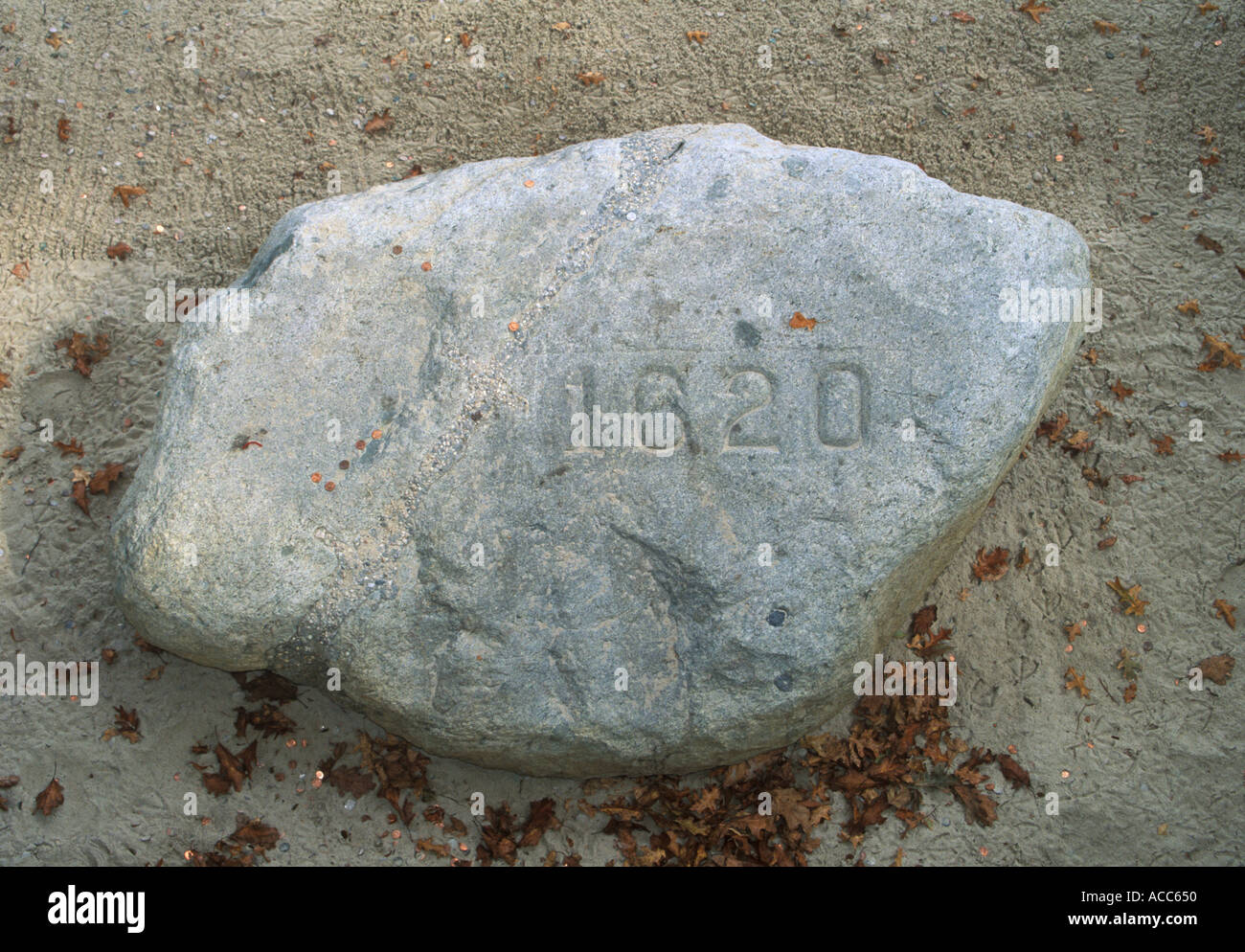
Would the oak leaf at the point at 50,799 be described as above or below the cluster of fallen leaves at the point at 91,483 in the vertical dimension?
below

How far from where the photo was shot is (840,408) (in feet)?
13.0

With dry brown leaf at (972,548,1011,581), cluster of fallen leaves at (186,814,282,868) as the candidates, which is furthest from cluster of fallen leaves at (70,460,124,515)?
dry brown leaf at (972,548,1011,581)

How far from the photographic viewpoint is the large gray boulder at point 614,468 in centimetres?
387

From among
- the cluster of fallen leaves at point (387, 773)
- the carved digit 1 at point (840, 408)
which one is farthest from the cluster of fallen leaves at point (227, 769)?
the carved digit 1 at point (840, 408)

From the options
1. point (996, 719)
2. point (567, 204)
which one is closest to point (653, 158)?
point (567, 204)

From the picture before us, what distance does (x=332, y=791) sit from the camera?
4.48 m

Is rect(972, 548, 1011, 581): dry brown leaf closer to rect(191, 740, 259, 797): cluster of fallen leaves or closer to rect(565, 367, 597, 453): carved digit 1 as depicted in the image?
rect(565, 367, 597, 453): carved digit 1

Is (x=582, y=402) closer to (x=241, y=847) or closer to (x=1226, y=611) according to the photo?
(x=241, y=847)

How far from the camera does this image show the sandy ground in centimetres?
445

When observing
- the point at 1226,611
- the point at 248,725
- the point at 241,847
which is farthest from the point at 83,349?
the point at 1226,611

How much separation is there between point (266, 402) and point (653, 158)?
6.16 ft

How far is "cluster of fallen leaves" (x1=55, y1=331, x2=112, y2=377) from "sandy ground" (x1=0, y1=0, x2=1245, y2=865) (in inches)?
2.3

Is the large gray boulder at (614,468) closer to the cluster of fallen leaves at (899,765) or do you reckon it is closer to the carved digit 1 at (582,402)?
the carved digit 1 at (582,402)

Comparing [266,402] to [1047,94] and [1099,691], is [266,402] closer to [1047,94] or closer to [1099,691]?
[1099,691]
